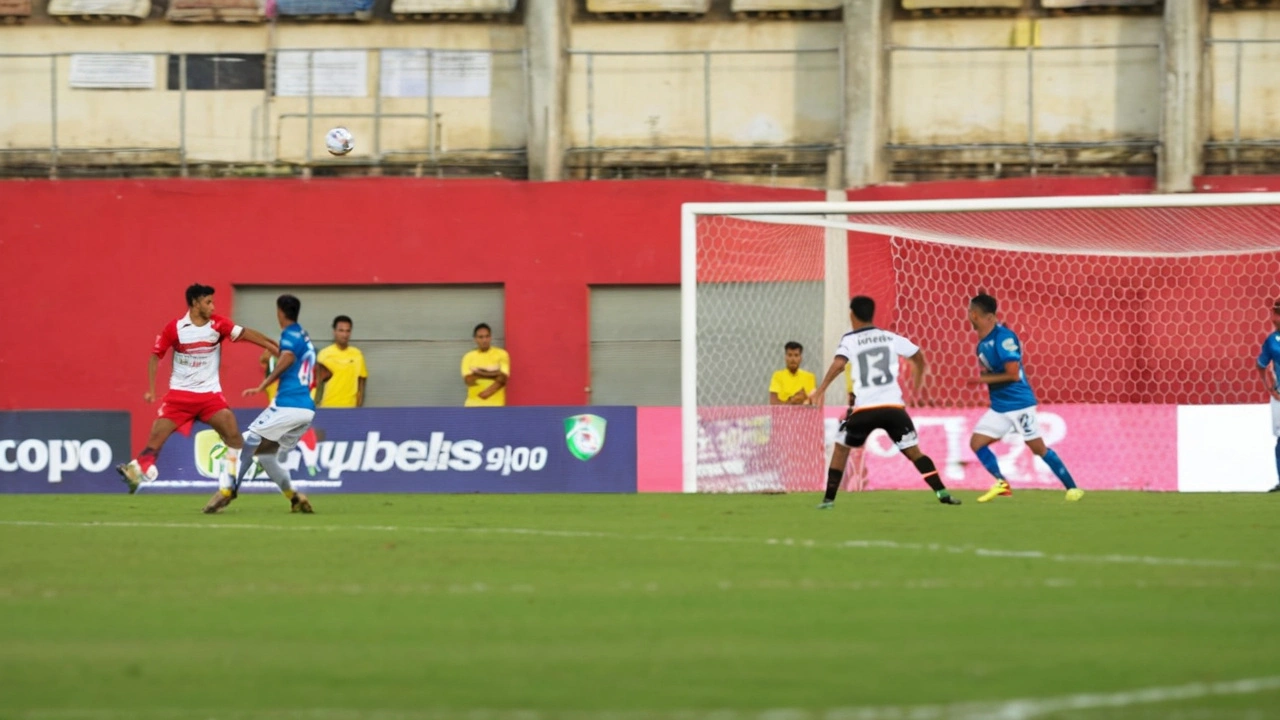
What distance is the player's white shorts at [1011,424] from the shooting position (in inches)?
624

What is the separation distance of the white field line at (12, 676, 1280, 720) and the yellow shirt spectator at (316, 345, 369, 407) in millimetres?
16203

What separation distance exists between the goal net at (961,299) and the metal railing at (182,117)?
6.10 metres

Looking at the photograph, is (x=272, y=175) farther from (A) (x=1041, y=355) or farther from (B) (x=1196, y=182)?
(B) (x=1196, y=182)

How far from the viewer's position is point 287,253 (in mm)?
24047

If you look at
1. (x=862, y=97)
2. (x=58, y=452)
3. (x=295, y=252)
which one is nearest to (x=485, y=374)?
(x=295, y=252)

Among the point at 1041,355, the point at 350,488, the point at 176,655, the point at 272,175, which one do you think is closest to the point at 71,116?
the point at 272,175

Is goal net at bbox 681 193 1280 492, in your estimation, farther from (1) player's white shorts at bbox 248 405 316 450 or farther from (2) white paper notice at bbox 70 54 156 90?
(2) white paper notice at bbox 70 54 156 90

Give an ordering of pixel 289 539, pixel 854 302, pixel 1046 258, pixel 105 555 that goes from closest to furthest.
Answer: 1. pixel 105 555
2. pixel 289 539
3. pixel 854 302
4. pixel 1046 258

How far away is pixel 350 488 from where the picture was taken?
763 inches

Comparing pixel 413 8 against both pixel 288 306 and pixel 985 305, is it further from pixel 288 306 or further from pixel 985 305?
pixel 985 305

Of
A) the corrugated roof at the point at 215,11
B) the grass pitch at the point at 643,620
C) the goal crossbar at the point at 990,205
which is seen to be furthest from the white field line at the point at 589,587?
the corrugated roof at the point at 215,11

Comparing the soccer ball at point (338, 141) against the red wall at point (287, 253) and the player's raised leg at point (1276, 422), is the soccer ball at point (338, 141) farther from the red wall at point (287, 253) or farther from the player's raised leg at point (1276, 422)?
the player's raised leg at point (1276, 422)

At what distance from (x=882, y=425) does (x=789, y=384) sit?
525cm

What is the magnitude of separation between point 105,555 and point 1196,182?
16.3 m
